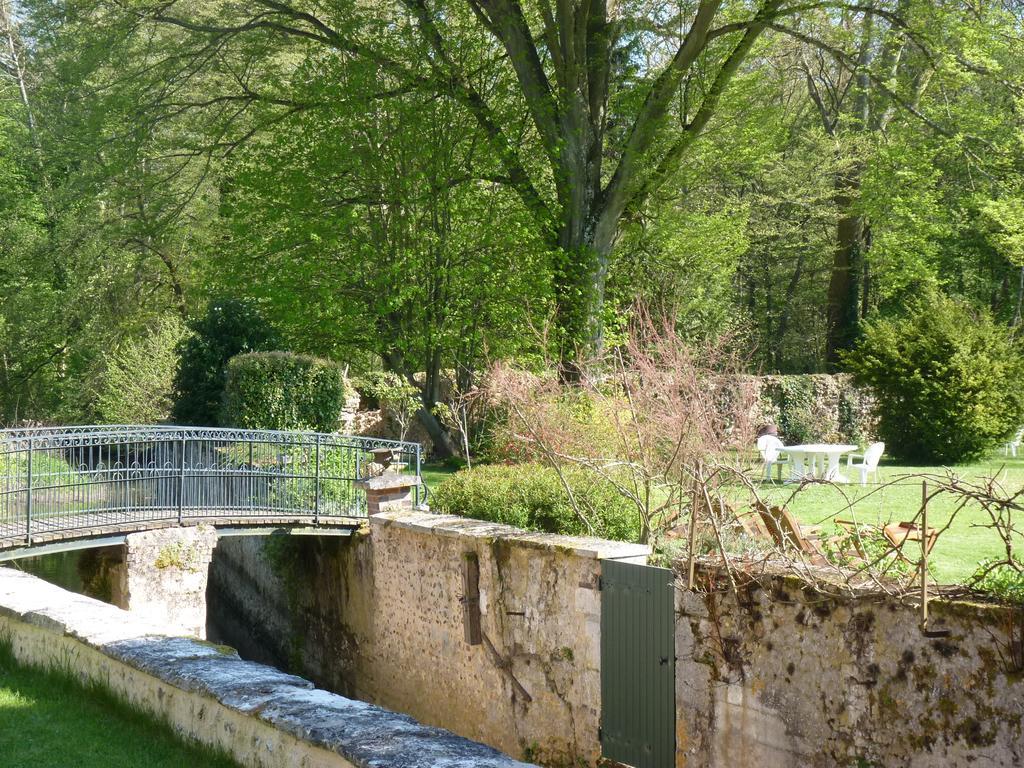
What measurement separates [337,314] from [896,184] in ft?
49.6

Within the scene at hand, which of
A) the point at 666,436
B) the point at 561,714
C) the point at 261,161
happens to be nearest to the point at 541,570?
the point at 561,714

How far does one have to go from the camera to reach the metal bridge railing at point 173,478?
35.4 feet

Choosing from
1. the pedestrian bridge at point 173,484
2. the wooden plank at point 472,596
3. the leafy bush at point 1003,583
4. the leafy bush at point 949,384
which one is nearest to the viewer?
the leafy bush at point 1003,583

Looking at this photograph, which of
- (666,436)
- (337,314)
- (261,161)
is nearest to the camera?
(666,436)

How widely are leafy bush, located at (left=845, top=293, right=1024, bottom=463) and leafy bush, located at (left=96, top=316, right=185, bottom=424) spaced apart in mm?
13755

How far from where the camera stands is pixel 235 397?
15.9 metres

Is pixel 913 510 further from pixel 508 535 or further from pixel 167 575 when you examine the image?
pixel 167 575

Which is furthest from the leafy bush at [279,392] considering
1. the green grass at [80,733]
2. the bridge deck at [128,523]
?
the green grass at [80,733]

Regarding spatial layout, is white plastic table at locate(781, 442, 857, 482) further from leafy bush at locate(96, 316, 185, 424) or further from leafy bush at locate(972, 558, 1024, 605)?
leafy bush at locate(96, 316, 185, 424)

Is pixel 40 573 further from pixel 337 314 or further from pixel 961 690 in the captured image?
pixel 961 690

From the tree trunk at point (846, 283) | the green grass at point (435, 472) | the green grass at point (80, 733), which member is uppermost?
the tree trunk at point (846, 283)

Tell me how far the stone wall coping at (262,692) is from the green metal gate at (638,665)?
12.1 feet

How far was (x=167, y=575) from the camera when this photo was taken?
37.1ft

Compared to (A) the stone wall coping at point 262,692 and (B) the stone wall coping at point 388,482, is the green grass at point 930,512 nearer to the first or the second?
(B) the stone wall coping at point 388,482
